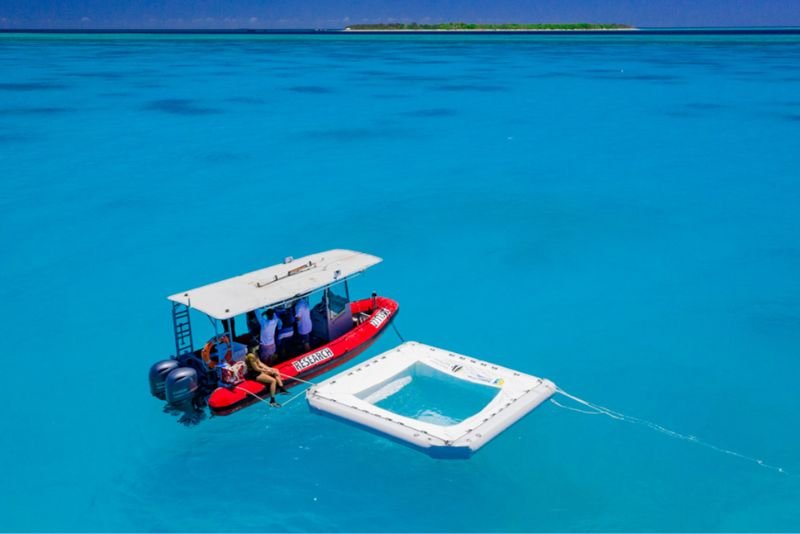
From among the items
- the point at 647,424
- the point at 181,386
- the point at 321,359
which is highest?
the point at 181,386

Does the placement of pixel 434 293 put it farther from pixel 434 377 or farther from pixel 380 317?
pixel 434 377

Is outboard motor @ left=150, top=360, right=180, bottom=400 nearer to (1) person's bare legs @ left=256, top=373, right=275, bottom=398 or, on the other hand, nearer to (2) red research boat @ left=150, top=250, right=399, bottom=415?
(2) red research boat @ left=150, top=250, right=399, bottom=415

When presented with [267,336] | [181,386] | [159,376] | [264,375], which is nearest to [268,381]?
[264,375]

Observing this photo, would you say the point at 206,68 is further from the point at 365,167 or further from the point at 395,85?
the point at 365,167

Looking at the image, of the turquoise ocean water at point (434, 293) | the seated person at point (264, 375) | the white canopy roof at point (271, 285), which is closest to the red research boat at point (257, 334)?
the white canopy roof at point (271, 285)

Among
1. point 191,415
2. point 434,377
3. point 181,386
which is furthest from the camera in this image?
point 434,377

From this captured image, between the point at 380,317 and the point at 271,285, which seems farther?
the point at 380,317

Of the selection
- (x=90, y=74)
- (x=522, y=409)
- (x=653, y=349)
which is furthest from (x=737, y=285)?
(x=90, y=74)

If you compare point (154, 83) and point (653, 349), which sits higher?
point (154, 83)

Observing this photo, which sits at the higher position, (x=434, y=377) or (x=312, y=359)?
(x=312, y=359)
